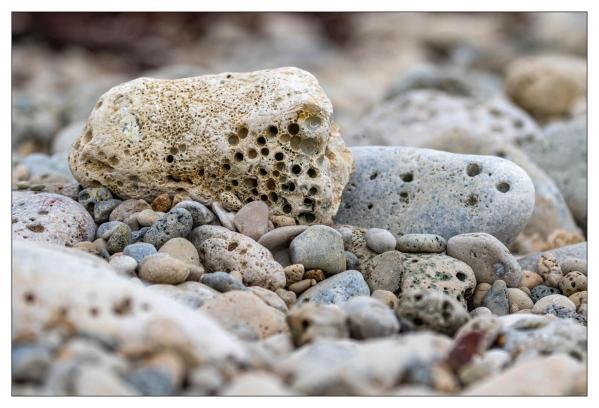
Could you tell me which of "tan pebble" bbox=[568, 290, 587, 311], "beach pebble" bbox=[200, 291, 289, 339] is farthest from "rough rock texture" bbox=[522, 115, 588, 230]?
"beach pebble" bbox=[200, 291, 289, 339]

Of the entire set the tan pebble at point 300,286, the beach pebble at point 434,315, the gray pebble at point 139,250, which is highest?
the beach pebble at point 434,315

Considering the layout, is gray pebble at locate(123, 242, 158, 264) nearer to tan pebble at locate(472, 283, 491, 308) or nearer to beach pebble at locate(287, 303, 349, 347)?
beach pebble at locate(287, 303, 349, 347)

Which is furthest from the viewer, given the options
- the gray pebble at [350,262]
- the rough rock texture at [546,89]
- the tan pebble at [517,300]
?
the rough rock texture at [546,89]

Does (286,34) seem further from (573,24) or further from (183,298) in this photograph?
(183,298)

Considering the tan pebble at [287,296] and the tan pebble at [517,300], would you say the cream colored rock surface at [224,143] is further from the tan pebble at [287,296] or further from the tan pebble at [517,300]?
the tan pebble at [517,300]

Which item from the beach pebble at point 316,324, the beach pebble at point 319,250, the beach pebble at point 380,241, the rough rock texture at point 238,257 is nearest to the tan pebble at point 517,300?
the beach pebble at point 380,241

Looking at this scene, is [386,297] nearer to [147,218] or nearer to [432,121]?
[147,218]
